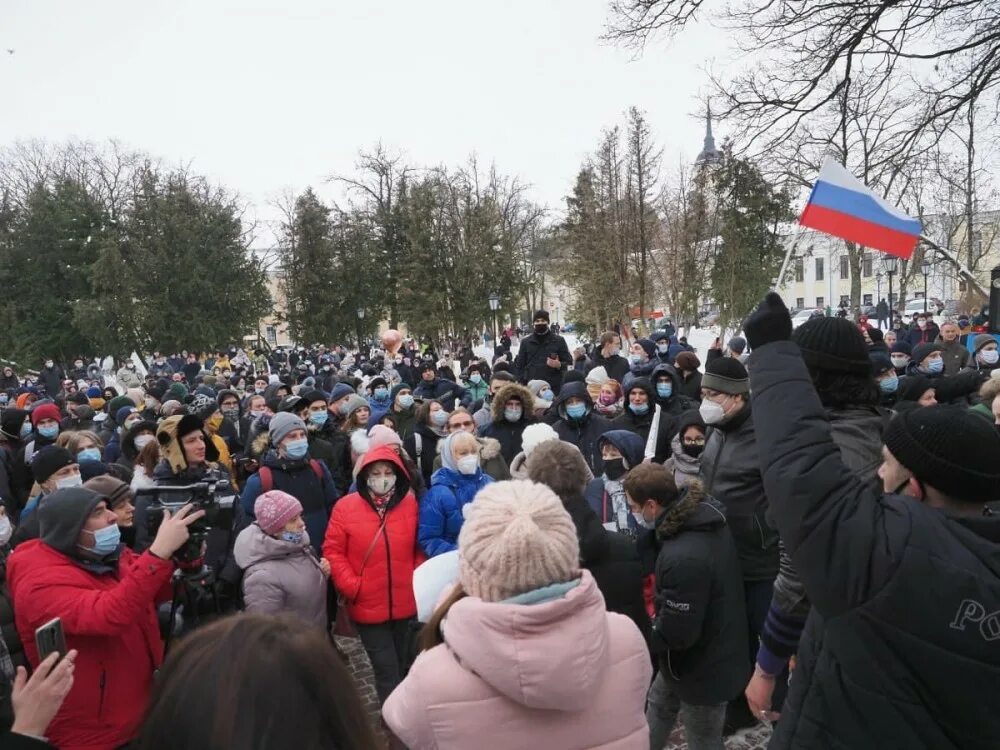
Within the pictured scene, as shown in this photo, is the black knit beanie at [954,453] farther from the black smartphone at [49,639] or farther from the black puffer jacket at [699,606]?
the black smartphone at [49,639]

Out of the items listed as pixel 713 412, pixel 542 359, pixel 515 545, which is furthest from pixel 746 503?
pixel 542 359

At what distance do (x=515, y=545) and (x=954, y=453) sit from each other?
3.39 feet

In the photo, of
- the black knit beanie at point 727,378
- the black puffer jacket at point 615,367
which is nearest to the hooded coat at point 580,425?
the black knit beanie at point 727,378

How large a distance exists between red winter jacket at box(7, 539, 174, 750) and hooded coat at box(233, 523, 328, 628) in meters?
0.79

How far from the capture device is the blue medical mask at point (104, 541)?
2967 millimetres

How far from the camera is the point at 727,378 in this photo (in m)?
4.05

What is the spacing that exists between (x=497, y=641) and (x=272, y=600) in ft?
8.72

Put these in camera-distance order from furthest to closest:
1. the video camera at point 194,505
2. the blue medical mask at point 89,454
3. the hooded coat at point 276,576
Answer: the blue medical mask at point 89,454
the hooded coat at point 276,576
the video camera at point 194,505

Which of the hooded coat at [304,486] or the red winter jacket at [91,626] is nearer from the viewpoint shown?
the red winter jacket at [91,626]

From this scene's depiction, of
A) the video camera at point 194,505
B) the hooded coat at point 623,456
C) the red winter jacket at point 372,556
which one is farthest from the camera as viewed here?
the hooded coat at point 623,456

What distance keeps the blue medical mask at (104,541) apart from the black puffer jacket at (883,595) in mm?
2889

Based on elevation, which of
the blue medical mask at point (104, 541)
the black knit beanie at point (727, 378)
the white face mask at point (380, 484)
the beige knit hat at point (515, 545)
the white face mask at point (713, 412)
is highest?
the black knit beanie at point (727, 378)

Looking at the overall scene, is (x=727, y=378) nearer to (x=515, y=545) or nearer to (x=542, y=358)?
(x=515, y=545)

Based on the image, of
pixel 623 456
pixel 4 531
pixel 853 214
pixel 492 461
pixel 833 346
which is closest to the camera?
pixel 833 346
